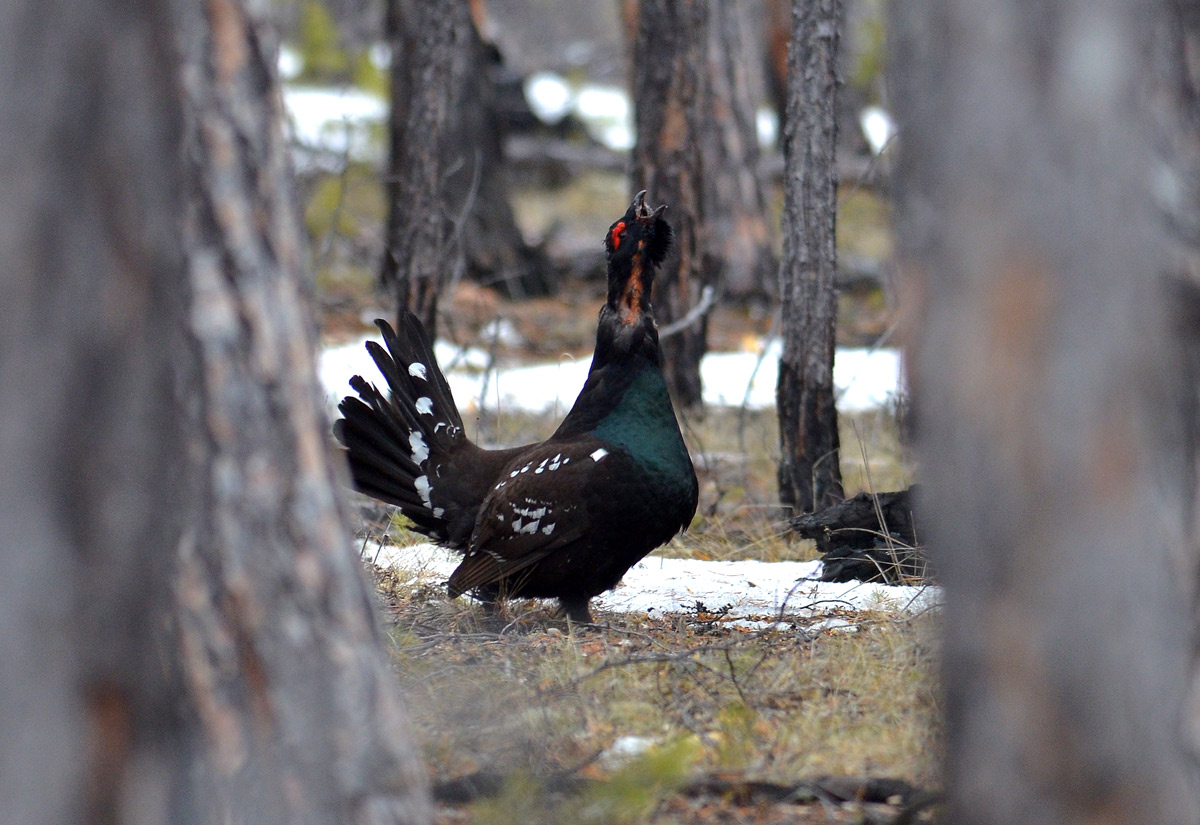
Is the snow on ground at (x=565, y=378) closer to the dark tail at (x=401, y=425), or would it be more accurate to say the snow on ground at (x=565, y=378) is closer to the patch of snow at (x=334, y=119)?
the dark tail at (x=401, y=425)

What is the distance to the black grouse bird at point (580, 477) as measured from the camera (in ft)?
13.9

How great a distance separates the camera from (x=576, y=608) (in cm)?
445

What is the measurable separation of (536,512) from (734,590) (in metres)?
0.80

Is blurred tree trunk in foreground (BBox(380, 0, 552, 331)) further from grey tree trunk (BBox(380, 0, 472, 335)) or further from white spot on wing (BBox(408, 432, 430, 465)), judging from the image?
white spot on wing (BBox(408, 432, 430, 465))

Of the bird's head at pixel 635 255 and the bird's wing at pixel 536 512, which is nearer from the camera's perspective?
the bird's wing at pixel 536 512

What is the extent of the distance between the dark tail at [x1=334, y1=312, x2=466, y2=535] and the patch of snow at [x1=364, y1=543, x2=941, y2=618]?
26 centimetres

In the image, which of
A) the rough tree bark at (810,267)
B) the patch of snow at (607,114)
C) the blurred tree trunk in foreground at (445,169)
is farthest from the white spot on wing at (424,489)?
the patch of snow at (607,114)

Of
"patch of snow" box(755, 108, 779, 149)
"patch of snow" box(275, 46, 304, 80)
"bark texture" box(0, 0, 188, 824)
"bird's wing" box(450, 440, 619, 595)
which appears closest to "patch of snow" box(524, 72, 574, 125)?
"patch of snow" box(755, 108, 779, 149)

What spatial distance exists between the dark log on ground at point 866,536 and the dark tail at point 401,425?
156 centimetres

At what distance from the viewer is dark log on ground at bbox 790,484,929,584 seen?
176 inches

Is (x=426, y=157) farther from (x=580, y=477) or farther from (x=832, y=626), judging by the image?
(x=832, y=626)

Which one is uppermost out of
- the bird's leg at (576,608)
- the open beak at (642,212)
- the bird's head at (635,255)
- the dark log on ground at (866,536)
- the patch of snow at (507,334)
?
the open beak at (642,212)

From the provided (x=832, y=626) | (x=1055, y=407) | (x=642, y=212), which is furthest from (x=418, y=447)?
(x=1055, y=407)

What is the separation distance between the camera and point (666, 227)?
4.52 meters
